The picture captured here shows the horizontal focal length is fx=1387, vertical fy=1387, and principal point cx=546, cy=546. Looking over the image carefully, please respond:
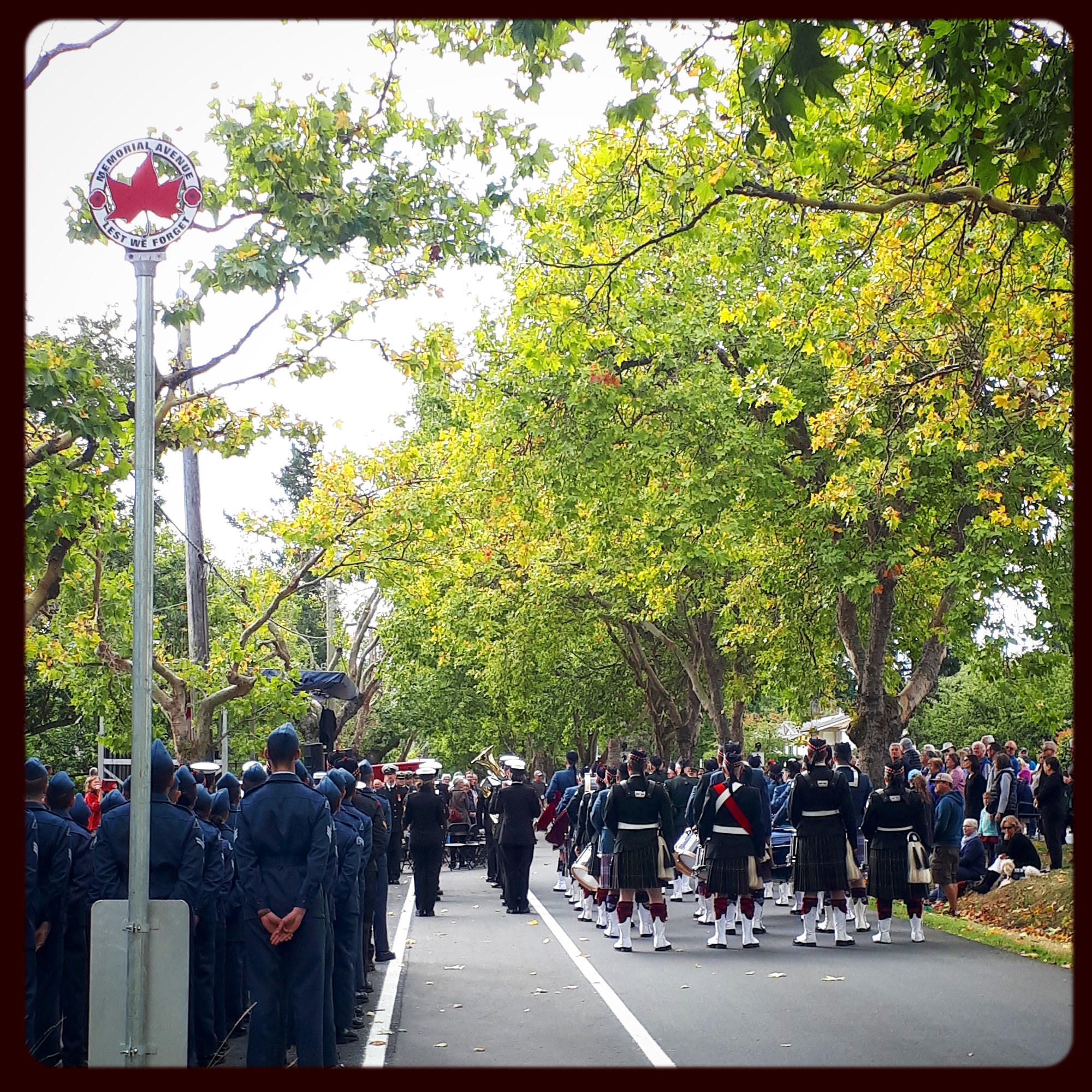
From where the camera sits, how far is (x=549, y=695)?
149 ft

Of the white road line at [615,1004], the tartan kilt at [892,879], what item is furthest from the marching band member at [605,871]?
the tartan kilt at [892,879]

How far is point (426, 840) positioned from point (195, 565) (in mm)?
5003

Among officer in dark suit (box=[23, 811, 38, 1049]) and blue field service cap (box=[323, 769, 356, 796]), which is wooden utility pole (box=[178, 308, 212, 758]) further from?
officer in dark suit (box=[23, 811, 38, 1049])

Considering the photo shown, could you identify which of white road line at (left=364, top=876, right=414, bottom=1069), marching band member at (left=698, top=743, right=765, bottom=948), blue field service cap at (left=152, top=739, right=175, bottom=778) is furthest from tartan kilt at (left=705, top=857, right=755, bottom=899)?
blue field service cap at (left=152, top=739, right=175, bottom=778)

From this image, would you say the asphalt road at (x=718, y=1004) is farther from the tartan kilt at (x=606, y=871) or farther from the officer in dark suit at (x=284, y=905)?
the officer in dark suit at (x=284, y=905)

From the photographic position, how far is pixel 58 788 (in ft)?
29.9

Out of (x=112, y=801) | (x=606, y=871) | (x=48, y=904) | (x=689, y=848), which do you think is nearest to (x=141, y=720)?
(x=48, y=904)

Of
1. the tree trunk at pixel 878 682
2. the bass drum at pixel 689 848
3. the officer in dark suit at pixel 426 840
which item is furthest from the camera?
the tree trunk at pixel 878 682

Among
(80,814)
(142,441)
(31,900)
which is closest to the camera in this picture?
(142,441)

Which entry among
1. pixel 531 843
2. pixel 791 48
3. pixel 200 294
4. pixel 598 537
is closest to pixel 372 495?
pixel 531 843

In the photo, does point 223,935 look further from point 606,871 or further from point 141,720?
point 606,871

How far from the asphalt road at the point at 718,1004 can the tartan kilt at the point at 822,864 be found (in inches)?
25.4

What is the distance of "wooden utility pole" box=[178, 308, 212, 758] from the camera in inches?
723

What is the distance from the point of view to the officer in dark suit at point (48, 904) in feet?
27.7
